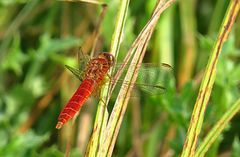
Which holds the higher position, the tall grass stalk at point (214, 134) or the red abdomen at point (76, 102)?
the red abdomen at point (76, 102)

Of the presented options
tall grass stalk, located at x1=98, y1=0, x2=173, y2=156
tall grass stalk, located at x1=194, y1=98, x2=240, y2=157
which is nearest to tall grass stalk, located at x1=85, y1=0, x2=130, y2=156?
tall grass stalk, located at x1=98, y1=0, x2=173, y2=156

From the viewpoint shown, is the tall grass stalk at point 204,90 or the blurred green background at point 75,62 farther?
the blurred green background at point 75,62

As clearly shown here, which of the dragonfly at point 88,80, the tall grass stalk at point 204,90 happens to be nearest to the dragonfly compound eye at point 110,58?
the dragonfly at point 88,80

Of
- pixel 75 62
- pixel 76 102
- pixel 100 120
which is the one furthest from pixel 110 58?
pixel 75 62

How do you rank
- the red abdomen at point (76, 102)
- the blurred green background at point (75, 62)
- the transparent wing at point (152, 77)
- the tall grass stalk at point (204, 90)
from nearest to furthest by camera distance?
1. the tall grass stalk at point (204, 90)
2. the red abdomen at point (76, 102)
3. the transparent wing at point (152, 77)
4. the blurred green background at point (75, 62)

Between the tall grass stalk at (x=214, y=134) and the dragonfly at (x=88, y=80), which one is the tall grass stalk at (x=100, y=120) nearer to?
the dragonfly at (x=88, y=80)

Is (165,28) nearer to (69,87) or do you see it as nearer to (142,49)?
(69,87)

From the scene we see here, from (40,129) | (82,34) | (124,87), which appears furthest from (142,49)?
(82,34)

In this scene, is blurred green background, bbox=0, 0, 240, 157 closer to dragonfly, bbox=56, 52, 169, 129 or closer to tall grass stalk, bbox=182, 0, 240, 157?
→ dragonfly, bbox=56, 52, 169, 129

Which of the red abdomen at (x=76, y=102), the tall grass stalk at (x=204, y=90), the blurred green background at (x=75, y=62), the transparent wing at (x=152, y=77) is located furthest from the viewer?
the blurred green background at (x=75, y=62)
